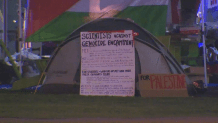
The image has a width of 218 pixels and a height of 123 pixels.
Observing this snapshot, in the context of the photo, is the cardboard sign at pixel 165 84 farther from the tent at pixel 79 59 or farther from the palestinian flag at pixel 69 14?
the palestinian flag at pixel 69 14

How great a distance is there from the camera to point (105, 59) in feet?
30.6

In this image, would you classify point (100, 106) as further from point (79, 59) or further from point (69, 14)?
point (69, 14)

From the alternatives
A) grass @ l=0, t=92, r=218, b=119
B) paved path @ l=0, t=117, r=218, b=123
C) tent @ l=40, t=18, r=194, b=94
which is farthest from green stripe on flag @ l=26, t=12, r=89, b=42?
paved path @ l=0, t=117, r=218, b=123

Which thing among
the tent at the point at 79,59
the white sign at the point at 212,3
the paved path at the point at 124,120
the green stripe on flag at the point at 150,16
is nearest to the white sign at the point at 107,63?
the tent at the point at 79,59

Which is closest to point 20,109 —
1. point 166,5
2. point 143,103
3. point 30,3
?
point 143,103

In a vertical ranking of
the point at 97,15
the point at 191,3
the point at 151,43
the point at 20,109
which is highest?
the point at 191,3

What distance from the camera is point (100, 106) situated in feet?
26.0

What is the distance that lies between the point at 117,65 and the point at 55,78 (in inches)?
78.0

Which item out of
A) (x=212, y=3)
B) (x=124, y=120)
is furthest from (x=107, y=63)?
(x=212, y=3)

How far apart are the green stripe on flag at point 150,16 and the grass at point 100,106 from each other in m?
2.40

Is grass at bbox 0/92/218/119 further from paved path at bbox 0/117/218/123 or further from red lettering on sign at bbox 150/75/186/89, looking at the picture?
red lettering on sign at bbox 150/75/186/89

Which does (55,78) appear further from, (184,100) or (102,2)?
(184,100)

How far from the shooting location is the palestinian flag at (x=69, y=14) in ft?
33.8

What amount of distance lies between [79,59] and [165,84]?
259cm
